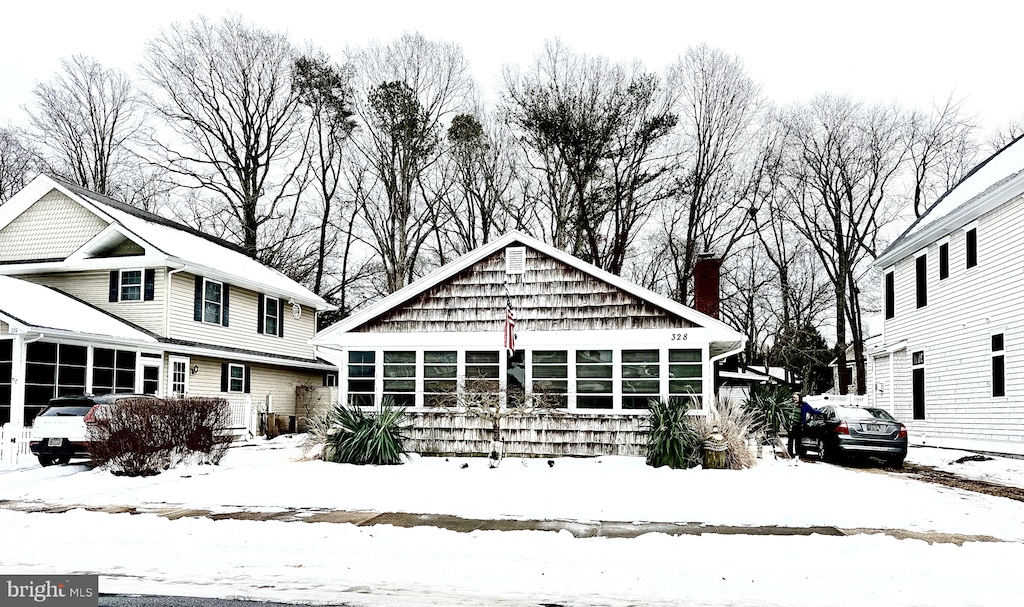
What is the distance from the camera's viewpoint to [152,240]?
2330 cm

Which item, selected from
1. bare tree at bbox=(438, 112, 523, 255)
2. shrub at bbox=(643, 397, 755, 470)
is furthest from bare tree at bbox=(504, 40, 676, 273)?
shrub at bbox=(643, 397, 755, 470)

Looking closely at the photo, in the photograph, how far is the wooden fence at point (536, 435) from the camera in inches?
649

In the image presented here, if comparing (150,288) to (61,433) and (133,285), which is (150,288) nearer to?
(133,285)

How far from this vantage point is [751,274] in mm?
47312

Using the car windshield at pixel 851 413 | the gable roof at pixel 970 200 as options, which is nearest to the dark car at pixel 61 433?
the car windshield at pixel 851 413

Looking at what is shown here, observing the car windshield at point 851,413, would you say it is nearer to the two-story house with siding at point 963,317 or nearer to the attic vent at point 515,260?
the two-story house with siding at point 963,317

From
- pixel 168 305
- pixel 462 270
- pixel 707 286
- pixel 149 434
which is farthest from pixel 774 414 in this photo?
pixel 168 305

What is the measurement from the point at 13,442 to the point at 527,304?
11.2 m

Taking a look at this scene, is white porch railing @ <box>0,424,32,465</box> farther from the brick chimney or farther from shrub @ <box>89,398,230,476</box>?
the brick chimney

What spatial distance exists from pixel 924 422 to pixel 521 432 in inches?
544

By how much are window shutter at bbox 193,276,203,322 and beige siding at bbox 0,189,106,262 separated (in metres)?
3.17

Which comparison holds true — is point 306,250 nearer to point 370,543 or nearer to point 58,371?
point 58,371

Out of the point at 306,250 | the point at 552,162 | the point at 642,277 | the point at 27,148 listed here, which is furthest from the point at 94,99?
the point at 642,277

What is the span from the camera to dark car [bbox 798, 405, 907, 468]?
17000 millimetres
